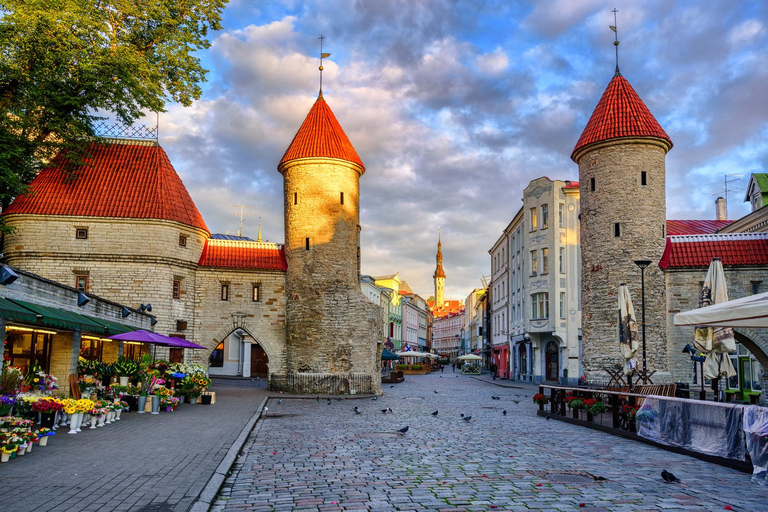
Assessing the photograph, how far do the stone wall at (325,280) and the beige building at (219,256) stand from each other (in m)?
0.05

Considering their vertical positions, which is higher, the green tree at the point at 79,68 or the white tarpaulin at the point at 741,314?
the green tree at the point at 79,68

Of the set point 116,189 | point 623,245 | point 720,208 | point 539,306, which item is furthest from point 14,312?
point 720,208

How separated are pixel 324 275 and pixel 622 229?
46.4 feet

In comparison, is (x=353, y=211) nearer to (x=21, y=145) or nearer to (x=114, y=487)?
(x=21, y=145)

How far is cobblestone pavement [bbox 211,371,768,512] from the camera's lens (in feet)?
24.7

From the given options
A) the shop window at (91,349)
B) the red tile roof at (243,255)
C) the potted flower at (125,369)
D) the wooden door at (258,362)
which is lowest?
the wooden door at (258,362)

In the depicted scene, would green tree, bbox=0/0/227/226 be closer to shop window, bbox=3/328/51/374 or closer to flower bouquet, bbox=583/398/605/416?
shop window, bbox=3/328/51/374

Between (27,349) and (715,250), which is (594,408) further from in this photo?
(715,250)

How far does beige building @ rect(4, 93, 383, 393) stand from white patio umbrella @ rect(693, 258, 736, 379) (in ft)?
57.2

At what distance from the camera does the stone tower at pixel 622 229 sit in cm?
2770

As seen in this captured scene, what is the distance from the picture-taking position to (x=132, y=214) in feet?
95.6

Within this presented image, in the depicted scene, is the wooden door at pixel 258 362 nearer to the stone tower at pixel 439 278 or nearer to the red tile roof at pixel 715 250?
the red tile roof at pixel 715 250

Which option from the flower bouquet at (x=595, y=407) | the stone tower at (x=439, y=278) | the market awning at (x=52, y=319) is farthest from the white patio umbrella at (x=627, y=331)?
the stone tower at (x=439, y=278)

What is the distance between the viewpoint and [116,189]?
3008 centimetres
